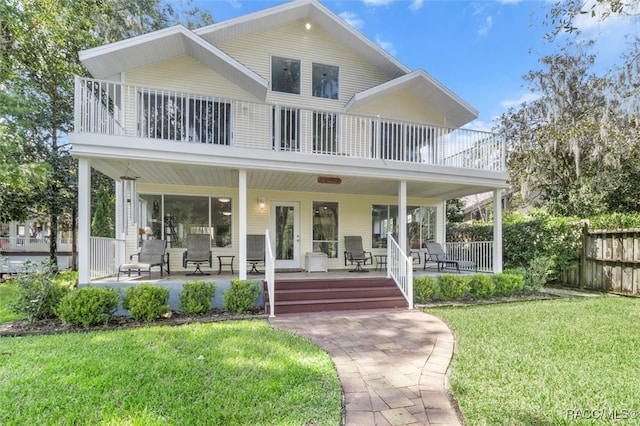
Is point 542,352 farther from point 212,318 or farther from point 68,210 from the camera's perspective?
point 68,210

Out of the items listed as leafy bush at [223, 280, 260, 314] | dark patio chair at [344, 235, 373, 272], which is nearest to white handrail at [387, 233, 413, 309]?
dark patio chair at [344, 235, 373, 272]

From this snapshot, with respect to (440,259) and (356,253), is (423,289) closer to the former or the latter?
(356,253)

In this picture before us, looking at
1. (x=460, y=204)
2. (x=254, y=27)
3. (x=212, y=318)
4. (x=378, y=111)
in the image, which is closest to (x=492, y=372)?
(x=212, y=318)

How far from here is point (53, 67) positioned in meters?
12.7

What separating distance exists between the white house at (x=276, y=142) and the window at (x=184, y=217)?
0.09 ft

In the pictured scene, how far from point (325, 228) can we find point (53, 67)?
40.1 ft

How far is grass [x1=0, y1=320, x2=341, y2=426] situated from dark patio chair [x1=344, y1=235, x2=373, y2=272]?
5.27 metres

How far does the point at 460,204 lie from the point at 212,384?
75.4 ft

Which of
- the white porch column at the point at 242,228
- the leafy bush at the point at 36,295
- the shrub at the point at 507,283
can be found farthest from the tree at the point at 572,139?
the leafy bush at the point at 36,295

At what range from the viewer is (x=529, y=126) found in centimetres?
1537

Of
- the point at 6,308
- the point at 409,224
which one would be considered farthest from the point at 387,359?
the point at 409,224

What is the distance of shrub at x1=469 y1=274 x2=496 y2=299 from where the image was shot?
26.1ft

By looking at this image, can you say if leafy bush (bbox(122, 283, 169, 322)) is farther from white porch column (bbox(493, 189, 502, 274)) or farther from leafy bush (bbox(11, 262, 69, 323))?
white porch column (bbox(493, 189, 502, 274))

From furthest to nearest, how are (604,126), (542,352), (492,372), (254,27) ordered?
(604,126) → (254,27) → (542,352) → (492,372)
